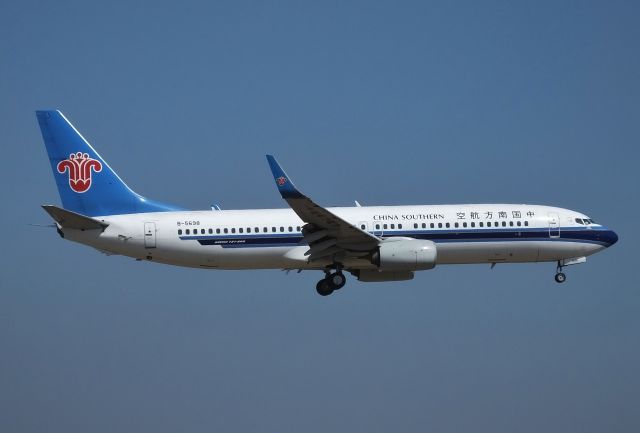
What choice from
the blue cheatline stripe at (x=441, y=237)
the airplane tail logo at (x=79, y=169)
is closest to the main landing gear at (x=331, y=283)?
the blue cheatline stripe at (x=441, y=237)

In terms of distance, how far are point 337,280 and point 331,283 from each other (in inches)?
14.8

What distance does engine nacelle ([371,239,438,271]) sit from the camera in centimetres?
5953

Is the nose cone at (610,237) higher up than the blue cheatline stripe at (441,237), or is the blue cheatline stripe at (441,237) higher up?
the nose cone at (610,237)

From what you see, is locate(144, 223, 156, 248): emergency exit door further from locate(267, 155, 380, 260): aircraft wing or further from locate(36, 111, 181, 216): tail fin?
locate(267, 155, 380, 260): aircraft wing

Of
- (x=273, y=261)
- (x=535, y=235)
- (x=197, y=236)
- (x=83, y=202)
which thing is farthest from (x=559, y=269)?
(x=83, y=202)

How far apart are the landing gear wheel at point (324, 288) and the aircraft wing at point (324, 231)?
194 cm

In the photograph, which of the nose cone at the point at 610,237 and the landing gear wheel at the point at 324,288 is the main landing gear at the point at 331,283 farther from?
the nose cone at the point at 610,237

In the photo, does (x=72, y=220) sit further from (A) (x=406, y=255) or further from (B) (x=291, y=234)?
(A) (x=406, y=255)

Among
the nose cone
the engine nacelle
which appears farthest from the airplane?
the nose cone

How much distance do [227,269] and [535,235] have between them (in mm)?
16925

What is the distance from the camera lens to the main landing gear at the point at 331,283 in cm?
6238

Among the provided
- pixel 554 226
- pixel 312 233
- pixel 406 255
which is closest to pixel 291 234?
pixel 312 233

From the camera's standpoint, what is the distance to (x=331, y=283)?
62.4m

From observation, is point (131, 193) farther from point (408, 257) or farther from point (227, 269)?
point (408, 257)
